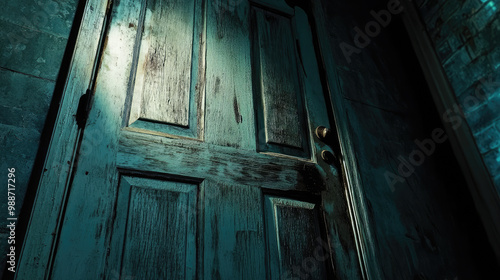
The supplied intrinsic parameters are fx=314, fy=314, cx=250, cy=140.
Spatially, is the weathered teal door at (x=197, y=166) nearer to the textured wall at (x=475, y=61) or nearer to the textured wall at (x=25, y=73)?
the textured wall at (x=25, y=73)

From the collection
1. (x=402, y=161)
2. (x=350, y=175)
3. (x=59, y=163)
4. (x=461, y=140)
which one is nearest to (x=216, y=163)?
(x=59, y=163)

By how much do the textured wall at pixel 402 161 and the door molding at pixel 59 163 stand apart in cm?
117

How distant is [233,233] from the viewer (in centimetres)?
105

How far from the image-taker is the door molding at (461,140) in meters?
1.56

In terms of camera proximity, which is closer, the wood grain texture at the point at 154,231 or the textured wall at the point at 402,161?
the wood grain texture at the point at 154,231

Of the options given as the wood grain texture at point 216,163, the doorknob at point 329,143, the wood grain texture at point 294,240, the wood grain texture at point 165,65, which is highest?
the wood grain texture at point 165,65

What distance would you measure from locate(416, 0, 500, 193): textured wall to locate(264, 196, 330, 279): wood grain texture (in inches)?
43.4

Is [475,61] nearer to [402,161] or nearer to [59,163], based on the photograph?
[402,161]

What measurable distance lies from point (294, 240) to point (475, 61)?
1574mm

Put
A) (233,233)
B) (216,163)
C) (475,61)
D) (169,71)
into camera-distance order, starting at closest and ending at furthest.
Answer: (233,233) < (216,163) < (169,71) < (475,61)

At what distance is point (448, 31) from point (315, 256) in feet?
5.74

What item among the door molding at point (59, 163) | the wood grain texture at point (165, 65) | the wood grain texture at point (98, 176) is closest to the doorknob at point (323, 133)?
the wood grain texture at point (165, 65)

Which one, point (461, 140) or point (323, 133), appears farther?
point (461, 140)

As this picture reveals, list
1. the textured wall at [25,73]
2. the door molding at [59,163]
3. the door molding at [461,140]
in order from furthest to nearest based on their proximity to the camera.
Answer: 1. the door molding at [461,140]
2. the textured wall at [25,73]
3. the door molding at [59,163]
